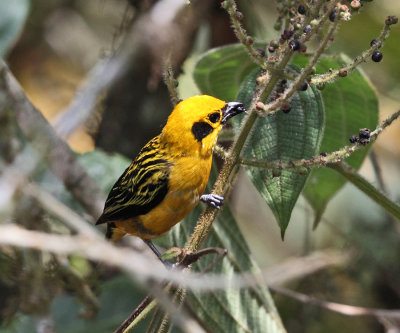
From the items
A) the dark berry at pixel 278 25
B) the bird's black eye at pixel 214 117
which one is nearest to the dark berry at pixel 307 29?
the dark berry at pixel 278 25

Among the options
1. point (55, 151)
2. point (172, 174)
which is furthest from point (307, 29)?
point (55, 151)

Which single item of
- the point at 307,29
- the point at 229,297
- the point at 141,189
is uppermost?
the point at 307,29

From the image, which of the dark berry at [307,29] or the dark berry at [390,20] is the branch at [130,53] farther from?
the dark berry at [390,20]

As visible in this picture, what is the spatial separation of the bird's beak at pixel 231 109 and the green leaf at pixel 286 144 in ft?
0.12

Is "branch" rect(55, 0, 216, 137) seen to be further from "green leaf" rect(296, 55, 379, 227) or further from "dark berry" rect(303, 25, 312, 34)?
"green leaf" rect(296, 55, 379, 227)

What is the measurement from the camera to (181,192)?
2.01 metres

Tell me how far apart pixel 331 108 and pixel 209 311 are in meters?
0.76

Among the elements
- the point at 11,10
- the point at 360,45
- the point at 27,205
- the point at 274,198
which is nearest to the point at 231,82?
the point at 274,198

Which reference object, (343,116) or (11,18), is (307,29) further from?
(11,18)

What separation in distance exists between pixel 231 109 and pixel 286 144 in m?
0.21

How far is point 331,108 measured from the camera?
6.94 feet

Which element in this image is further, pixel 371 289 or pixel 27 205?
pixel 371 289

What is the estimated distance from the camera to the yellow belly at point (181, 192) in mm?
1995

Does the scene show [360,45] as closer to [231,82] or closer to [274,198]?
[231,82]
